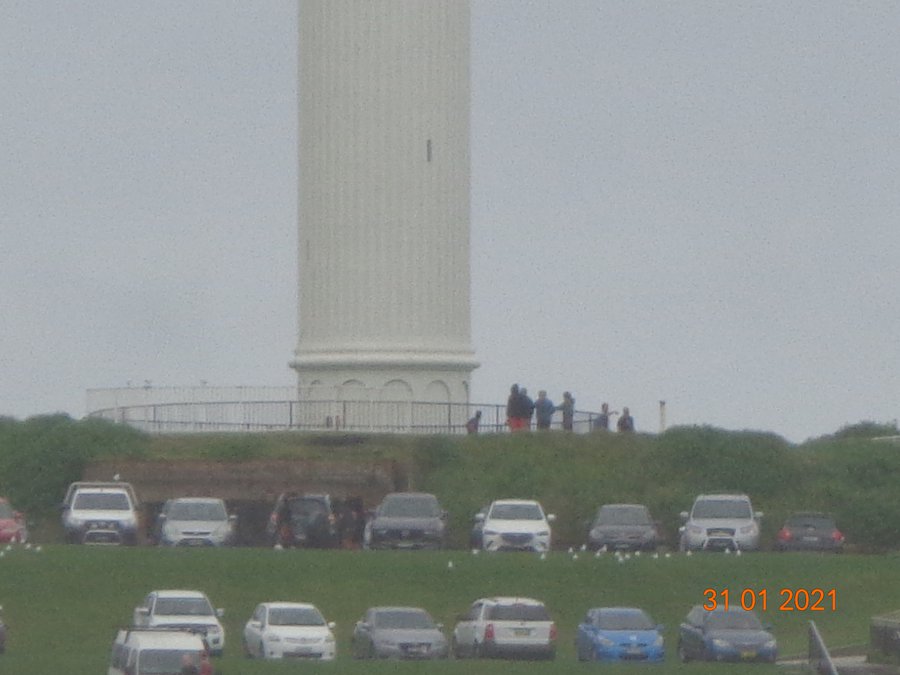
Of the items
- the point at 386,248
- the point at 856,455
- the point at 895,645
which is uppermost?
the point at 386,248

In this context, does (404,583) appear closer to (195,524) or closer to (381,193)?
(195,524)

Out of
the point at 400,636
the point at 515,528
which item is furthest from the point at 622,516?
the point at 400,636

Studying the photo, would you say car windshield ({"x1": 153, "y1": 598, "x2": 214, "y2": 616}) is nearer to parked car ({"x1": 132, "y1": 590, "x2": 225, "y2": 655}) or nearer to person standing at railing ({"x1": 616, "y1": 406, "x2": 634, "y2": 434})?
parked car ({"x1": 132, "y1": 590, "x2": 225, "y2": 655})

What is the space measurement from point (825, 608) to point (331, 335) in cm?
2469

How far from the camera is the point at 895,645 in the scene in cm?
5356

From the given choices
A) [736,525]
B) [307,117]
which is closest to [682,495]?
[736,525]

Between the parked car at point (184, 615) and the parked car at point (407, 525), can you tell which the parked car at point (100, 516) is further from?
the parked car at point (184, 615)

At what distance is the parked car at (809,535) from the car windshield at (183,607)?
18.6 meters

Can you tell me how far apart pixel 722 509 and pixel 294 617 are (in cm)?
1642

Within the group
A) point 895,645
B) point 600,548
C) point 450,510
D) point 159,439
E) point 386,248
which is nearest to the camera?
point 895,645

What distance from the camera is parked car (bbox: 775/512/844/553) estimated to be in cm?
Answer: 6894

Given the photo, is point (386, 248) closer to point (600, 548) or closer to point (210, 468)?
point (210, 468)

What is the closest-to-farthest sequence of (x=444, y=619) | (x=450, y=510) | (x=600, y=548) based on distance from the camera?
(x=444, y=619) < (x=600, y=548) < (x=450, y=510)

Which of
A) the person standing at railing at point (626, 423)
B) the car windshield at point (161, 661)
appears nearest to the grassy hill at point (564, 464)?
the person standing at railing at point (626, 423)
